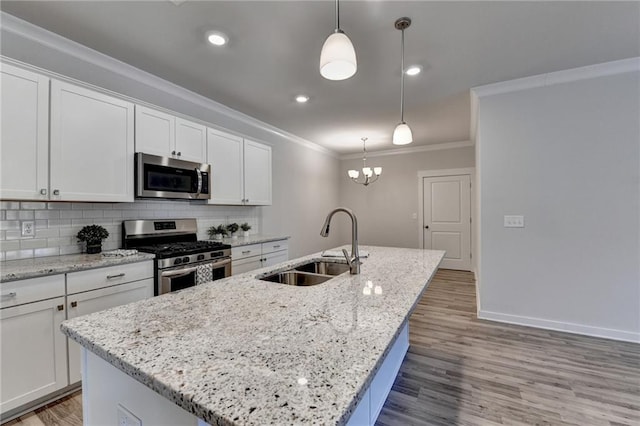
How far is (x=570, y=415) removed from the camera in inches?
68.4

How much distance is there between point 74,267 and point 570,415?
127 inches

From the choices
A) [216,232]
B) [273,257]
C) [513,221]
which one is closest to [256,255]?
[273,257]

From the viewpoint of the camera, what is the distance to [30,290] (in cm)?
171

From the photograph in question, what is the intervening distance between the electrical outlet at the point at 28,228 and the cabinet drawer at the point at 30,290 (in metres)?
0.58

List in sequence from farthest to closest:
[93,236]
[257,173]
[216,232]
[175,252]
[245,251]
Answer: [257,173] → [216,232] → [245,251] → [175,252] → [93,236]

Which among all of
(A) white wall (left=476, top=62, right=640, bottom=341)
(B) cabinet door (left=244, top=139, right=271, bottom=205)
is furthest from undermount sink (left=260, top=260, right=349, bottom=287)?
(A) white wall (left=476, top=62, right=640, bottom=341)

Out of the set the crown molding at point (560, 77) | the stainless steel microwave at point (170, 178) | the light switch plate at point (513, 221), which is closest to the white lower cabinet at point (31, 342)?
the stainless steel microwave at point (170, 178)

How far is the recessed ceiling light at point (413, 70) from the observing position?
2691 millimetres

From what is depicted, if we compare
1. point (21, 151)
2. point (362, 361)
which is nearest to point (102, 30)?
point (21, 151)

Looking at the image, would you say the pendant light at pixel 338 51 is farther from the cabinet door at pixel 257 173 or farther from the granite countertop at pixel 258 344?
the cabinet door at pixel 257 173

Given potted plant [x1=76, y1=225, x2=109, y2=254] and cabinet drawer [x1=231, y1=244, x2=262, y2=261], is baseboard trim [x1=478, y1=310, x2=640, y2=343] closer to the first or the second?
cabinet drawer [x1=231, y1=244, x2=262, y2=261]

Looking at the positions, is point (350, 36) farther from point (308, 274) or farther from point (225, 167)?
point (225, 167)

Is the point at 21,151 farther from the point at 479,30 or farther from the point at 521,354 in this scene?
the point at 521,354

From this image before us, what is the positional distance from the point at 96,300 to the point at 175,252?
62 cm
